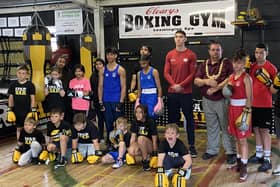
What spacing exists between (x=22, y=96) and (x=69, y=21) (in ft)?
12.1

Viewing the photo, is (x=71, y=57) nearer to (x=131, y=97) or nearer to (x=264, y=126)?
(x=131, y=97)

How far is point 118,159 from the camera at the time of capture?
4590 mm

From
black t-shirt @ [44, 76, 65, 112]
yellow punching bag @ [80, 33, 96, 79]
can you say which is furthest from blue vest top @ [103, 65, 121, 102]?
yellow punching bag @ [80, 33, 96, 79]

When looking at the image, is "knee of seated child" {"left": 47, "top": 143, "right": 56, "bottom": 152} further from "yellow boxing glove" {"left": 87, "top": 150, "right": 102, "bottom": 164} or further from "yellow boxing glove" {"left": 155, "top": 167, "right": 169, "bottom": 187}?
"yellow boxing glove" {"left": 155, "top": 167, "right": 169, "bottom": 187}

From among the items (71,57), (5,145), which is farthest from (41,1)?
(5,145)

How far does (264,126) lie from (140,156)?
1.67m

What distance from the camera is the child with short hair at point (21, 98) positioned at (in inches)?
195

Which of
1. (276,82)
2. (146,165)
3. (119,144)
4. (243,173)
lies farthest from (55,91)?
(276,82)

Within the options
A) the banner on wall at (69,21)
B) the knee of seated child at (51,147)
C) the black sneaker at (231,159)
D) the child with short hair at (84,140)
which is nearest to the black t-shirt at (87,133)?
the child with short hair at (84,140)

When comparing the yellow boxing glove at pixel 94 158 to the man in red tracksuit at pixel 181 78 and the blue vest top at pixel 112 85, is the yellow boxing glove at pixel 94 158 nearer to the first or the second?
the blue vest top at pixel 112 85

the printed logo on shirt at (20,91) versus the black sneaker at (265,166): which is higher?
the printed logo on shirt at (20,91)

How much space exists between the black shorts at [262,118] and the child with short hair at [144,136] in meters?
1.23

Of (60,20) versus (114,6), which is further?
(60,20)

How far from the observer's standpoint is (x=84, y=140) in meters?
4.79
